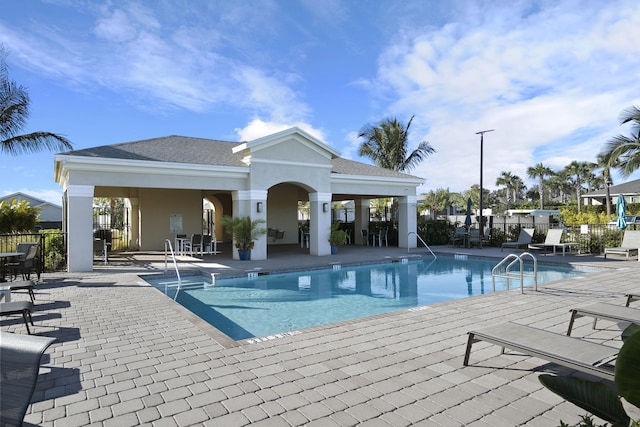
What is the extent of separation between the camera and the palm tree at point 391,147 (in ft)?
105

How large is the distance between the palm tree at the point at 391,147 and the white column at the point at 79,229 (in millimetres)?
23253

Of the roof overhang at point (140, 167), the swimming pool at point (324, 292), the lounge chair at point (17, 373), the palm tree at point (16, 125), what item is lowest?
the swimming pool at point (324, 292)

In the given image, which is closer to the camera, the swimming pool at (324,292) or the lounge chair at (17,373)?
the lounge chair at (17,373)

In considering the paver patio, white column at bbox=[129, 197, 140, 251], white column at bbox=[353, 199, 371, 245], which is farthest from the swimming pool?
white column at bbox=[129, 197, 140, 251]

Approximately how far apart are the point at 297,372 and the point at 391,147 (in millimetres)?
29037

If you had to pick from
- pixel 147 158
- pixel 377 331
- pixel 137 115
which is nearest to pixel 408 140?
pixel 137 115

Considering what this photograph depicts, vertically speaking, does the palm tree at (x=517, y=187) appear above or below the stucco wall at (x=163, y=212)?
above

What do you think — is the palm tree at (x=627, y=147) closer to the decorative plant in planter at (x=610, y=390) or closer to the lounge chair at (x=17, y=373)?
the decorative plant in planter at (x=610, y=390)

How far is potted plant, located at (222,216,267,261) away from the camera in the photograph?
51.6 ft

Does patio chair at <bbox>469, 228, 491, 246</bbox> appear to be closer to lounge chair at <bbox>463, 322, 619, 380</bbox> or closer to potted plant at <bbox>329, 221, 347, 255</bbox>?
potted plant at <bbox>329, 221, 347, 255</bbox>

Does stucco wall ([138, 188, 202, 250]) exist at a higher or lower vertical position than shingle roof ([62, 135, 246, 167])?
lower

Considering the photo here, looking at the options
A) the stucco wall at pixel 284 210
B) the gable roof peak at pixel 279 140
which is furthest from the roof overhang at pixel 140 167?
the stucco wall at pixel 284 210

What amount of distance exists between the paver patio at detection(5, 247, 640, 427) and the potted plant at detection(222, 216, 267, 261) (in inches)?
313

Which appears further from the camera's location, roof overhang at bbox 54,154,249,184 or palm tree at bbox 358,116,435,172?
palm tree at bbox 358,116,435,172
